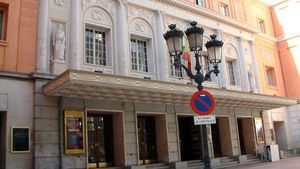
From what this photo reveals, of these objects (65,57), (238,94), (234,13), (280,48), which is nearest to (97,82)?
(65,57)

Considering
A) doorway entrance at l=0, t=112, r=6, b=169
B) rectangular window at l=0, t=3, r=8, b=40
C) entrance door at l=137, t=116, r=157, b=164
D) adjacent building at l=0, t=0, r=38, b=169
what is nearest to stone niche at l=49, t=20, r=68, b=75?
adjacent building at l=0, t=0, r=38, b=169

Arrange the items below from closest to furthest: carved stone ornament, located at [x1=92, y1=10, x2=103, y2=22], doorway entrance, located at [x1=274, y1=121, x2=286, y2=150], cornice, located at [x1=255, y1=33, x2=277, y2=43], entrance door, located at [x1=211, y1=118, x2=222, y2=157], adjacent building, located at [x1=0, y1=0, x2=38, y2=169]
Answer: adjacent building, located at [x1=0, y1=0, x2=38, y2=169] → carved stone ornament, located at [x1=92, y1=10, x2=103, y2=22] → entrance door, located at [x1=211, y1=118, x2=222, y2=157] → cornice, located at [x1=255, y1=33, x2=277, y2=43] → doorway entrance, located at [x1=274, y1=121, x2=286, y2=150]

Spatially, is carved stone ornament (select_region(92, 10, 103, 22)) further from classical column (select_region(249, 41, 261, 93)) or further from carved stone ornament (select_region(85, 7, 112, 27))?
classical column (select_region(249, 41, 261, 93))

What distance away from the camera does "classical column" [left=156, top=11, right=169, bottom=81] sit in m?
17.4

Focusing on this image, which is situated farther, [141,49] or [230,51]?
[230,51]

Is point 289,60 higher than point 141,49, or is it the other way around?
point 289,60

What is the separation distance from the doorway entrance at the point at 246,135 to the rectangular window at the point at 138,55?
A: 867 centimetres

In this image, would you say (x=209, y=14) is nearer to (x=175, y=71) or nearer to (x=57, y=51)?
(x=175, y=71)

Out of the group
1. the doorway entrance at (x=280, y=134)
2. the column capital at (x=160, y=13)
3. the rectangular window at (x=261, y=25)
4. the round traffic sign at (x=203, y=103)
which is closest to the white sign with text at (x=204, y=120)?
the round traffic sign at (x=203, y=103)

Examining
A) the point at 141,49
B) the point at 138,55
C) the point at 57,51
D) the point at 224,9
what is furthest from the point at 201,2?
the point at 57,51

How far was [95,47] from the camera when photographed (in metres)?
15.6

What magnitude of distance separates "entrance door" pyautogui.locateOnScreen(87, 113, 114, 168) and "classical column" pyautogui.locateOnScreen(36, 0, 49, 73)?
321 cm

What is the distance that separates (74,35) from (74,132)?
4.14 meters

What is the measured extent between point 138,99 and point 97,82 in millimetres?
3641
